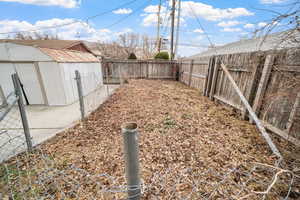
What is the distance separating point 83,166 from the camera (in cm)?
221

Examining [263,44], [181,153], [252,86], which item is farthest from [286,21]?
[263,44]

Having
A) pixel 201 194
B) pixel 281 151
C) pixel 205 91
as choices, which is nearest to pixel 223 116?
pixel 281 151

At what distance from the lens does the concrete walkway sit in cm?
279

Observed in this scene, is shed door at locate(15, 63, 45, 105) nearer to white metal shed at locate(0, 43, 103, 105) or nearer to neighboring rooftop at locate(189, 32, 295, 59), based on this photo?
white metal shed at locate(0, 43, 103, 105)

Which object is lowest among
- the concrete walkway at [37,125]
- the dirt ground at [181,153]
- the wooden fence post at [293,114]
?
the concrete walkway at [37,125]

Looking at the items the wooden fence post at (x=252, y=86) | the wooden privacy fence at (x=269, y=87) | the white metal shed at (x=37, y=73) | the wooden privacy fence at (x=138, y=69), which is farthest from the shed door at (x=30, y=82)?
the wooden fence post at (x=252, y=86)

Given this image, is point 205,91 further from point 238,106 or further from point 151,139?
point 151,139

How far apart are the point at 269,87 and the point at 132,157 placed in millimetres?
3651

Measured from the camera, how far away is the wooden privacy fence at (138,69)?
1158 cm

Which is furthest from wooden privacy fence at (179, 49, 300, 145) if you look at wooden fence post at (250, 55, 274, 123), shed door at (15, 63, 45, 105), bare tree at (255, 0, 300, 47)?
shed door at (15, 63, 45, 105)

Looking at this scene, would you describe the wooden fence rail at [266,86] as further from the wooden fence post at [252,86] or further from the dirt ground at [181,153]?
the dirt ground at [181,153]

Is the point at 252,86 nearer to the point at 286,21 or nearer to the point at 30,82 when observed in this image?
the point at 286,21

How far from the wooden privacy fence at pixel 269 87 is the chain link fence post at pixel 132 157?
91.0 inches

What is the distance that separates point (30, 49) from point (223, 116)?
7.25 metres
